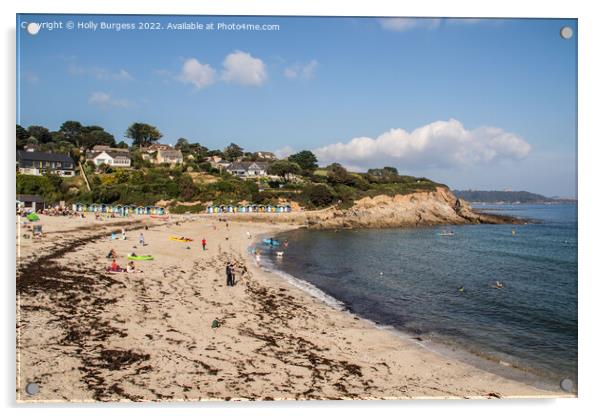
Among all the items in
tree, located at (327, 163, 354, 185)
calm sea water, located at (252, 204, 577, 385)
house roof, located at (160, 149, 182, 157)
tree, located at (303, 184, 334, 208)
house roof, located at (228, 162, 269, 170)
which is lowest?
calm sea water, located at (252, 204, 577, 385)

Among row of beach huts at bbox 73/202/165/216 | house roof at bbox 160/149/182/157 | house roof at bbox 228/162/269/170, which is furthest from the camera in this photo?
house roof at bbox 228/162/269/170

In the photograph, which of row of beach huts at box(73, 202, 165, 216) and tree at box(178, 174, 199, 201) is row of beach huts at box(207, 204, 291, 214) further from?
row of beach huts at box(73, 202, 165, 216)

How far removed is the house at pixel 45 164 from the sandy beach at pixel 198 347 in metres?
2.55

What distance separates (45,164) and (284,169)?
3453 centimetres

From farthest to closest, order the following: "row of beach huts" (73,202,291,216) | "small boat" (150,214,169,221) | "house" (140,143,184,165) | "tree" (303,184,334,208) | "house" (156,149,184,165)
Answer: "house" (156,149,184,165) → "house" (140,143,184,165) → "tree" (303,184,334,208) → "small boat" (150,214,169,221) → "row of beach huts" (73,202,291,216)

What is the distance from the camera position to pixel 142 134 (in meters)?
44.4

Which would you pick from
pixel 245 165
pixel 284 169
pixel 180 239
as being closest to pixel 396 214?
pixel 284 169

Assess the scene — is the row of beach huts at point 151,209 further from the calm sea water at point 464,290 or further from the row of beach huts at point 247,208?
the calm sea water at point 464,290

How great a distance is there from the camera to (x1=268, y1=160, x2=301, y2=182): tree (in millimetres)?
48531

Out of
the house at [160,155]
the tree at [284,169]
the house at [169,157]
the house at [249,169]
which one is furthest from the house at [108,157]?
the tree at [284,169]

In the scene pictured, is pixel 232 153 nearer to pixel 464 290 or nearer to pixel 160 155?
pixel 160 155

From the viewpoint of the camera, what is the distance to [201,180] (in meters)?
42.0

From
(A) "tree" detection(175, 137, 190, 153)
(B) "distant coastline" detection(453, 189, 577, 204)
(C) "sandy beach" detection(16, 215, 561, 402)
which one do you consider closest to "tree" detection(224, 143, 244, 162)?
(A) "tree" detection(175, 137, 190, 153)
